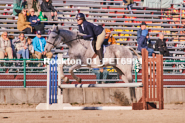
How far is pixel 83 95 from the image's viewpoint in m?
13.0

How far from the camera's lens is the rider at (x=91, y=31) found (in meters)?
10.5

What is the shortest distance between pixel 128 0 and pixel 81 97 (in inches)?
289

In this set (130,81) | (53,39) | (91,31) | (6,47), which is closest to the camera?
(53,39)

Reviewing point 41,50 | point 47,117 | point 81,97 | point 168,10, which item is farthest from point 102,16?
point 47,117

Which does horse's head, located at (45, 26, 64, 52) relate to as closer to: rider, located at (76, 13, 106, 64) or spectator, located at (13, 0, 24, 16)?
rider, located at (76, 13, 106, 64)

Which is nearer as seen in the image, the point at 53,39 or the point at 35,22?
the point at 53,39

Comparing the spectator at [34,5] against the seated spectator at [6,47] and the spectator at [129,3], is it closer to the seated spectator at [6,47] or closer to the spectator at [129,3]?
the seated spectator at [6,47]

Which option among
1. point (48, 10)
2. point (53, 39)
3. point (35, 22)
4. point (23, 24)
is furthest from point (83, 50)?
point (48, 10)

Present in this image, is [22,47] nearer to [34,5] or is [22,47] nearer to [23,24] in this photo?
[23,24]

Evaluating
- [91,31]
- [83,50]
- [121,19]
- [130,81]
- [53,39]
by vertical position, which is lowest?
[130,81]

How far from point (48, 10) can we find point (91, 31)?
612 cm

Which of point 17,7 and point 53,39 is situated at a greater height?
point 17,7

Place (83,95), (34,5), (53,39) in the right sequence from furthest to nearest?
(34,5)
(83,95)
(53,39)

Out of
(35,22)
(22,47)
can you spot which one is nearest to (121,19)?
(35,22)
